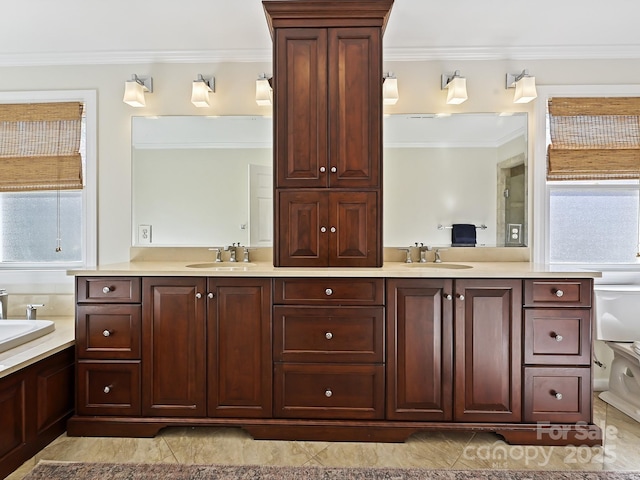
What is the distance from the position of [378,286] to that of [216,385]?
3.26 ft

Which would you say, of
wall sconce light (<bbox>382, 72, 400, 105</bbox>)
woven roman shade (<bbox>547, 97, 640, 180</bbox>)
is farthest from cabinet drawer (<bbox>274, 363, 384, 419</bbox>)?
woven roman shade (<bbox>547, 97, 640, 180</bbox>)

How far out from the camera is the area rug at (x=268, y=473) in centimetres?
182

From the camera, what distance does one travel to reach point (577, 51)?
267cm

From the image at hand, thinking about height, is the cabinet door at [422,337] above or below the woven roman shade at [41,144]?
below

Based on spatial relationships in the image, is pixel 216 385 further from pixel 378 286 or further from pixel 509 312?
pixel 509 312

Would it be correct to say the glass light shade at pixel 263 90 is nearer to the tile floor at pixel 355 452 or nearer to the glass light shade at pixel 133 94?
the glass light shade at pixel 133 94

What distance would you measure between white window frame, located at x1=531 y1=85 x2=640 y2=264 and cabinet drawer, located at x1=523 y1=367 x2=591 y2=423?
90 centimetres

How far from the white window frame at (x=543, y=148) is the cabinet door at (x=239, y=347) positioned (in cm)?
Answer: 187

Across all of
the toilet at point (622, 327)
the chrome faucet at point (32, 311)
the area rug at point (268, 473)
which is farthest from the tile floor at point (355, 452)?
the chrome faucet at point (32, 311)

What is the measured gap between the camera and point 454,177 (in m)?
2.72

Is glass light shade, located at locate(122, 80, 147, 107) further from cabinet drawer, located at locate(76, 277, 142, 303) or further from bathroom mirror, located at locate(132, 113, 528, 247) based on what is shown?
cabinet drawer, located at locate(76, 277, 142, 303)

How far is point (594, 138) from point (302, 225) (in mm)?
2048

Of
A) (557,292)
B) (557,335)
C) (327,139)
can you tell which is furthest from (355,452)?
(327,139)

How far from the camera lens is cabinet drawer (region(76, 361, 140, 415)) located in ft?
7.00
